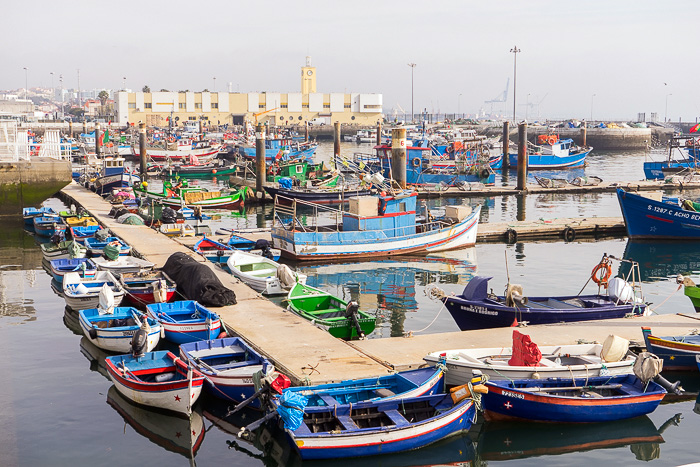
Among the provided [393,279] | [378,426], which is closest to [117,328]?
[378,426]

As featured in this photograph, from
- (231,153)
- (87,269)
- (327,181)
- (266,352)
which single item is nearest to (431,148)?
(327,181)

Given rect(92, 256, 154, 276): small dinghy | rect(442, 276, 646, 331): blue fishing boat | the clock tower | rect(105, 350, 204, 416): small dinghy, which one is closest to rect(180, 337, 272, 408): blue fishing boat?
rect(105, 350, 204, 416): small dinghy

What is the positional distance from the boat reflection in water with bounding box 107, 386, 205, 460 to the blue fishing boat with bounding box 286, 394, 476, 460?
2.04 meters

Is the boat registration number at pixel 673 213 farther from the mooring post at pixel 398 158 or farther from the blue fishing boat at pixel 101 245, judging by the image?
the blue fishing boat at pixel 101 245

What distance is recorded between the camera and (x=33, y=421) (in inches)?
537

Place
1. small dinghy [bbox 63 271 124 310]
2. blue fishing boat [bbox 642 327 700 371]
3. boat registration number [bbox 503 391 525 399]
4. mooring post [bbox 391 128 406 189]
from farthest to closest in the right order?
mooring post [bbox 391 128 406 189] → small dinghy [bbox 63 271 124 310] → blue fishing boat [bbox 642 327 700 371] → boat registration number [bbox 503 391 525 399]

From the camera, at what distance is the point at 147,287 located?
20.8 m

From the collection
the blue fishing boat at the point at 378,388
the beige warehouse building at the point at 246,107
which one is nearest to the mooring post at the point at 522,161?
the blue fishing boat at the point at 378,388

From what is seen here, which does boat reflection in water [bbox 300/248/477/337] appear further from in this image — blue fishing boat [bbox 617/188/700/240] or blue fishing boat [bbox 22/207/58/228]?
blue fishing boat [bbox 22/207/58/228]

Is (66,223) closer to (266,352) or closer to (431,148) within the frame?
(266,352)

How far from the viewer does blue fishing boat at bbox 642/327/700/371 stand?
15539 mm

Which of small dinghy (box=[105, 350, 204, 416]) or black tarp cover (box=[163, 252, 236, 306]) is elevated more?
black tarp cover (box=[163, 252, 236, 306])

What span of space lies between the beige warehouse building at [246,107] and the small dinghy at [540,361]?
118 metres

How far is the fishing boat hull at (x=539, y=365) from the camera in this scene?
13.6m
